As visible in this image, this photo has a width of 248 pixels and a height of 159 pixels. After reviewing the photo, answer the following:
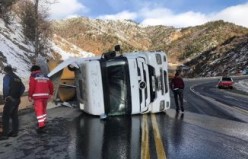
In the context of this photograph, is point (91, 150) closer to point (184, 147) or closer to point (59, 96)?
point (184, 147)

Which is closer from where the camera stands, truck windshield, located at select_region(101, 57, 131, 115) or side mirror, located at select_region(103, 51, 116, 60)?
truck windshield, located at select_region(101, 57, 131, 115)

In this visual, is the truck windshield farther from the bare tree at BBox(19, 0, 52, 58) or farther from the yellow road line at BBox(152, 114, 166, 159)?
the bare tree at BBox(19, 0, 52, 58)

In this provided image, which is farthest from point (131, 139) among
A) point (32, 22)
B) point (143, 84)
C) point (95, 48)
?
point (95, 48)

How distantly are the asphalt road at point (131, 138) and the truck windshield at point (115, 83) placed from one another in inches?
21.4

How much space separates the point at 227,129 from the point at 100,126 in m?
3.56

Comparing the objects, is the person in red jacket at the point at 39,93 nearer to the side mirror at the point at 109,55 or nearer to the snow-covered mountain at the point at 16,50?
the side mirror at the point at 109,55

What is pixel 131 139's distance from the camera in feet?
32.9

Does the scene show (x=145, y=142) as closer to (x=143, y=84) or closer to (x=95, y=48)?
(x=143, y=84)

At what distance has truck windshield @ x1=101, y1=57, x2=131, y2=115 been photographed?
44.8ft

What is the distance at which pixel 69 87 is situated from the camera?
61.4 ft

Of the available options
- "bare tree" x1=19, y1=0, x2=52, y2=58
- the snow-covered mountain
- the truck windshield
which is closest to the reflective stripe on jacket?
A: the truck windshield

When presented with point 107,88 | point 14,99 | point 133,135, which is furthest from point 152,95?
point 14,99

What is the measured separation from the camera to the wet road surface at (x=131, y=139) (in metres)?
8.36

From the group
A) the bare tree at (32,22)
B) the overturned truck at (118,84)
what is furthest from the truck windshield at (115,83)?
the bare tree at (32,22)
